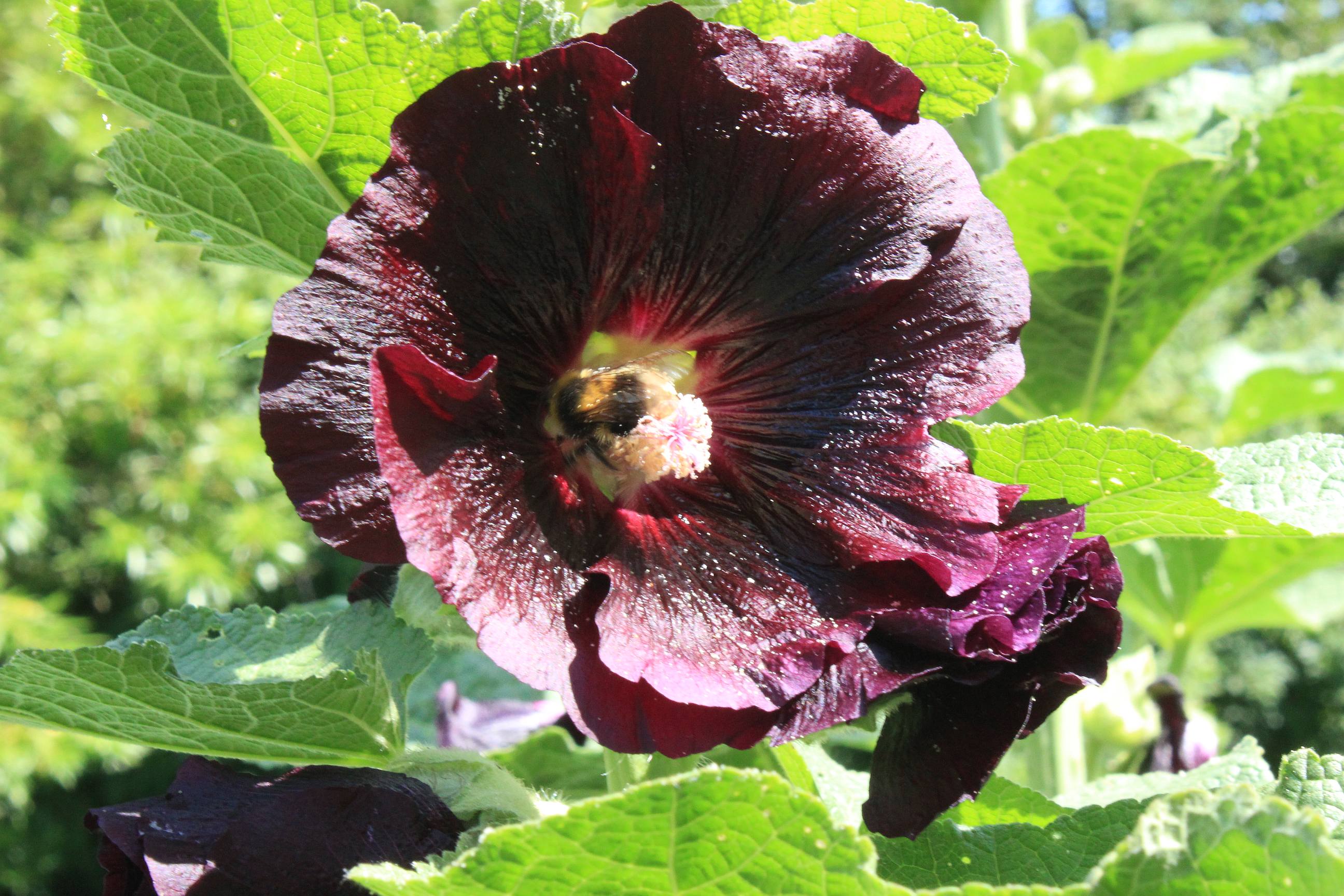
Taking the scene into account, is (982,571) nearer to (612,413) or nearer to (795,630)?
(795,630)

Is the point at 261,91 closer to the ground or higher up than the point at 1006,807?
higher up

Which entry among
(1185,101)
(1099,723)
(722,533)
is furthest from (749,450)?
(1185,101)

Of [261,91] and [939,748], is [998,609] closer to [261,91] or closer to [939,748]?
[939,748]

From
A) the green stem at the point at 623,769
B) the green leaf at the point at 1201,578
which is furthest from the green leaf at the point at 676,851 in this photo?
the green leaf at the point at 1201,578

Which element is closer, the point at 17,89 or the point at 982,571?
the point at 982,571

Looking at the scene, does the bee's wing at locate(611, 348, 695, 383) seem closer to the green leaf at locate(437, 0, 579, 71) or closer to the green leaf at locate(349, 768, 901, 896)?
the green leaf at locate(437, 0, 579, 71)

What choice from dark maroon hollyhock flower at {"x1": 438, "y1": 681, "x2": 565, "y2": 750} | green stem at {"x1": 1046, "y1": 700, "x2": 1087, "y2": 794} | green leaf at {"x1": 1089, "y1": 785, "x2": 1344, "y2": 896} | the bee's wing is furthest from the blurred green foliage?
green leaf at {"x1": 1089, "y1": 785, "x2": 1344, "y2": 896}

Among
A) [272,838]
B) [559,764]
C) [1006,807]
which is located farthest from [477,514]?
[559,764]
